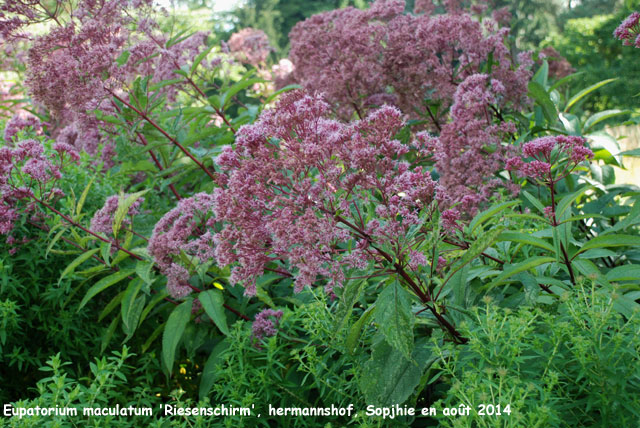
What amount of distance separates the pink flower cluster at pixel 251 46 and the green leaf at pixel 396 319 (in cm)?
557

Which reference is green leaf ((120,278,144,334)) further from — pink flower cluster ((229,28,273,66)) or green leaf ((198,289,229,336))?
pink flower cluster ((229,28,273,66))

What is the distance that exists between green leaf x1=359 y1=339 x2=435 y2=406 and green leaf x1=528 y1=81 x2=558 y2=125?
242cm

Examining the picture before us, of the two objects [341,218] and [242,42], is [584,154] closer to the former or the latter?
[341,218]

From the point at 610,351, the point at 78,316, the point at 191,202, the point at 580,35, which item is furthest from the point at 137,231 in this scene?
the point at 580,35

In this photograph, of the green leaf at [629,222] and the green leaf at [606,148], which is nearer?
the green leaf at [629,222]

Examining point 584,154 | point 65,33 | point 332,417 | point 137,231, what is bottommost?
point 332,417

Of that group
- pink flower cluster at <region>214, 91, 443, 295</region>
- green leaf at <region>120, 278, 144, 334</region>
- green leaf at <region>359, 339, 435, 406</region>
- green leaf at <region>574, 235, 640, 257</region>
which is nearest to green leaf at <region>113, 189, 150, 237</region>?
green leaf at <region>120, 278, 144, 334</region>

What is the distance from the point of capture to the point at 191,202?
2770mm

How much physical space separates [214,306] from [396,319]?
123 centimetres

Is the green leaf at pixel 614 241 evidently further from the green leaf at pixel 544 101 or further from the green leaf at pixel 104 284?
the green leaf at pixel 104 284

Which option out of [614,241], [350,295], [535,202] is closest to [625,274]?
[614,241]

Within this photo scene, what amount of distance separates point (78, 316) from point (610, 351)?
9.52 feet

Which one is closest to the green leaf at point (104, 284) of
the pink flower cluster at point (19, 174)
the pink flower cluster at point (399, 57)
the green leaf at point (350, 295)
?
the pink flower cluster at point (19, 174)

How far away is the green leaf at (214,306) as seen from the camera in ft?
8.75
